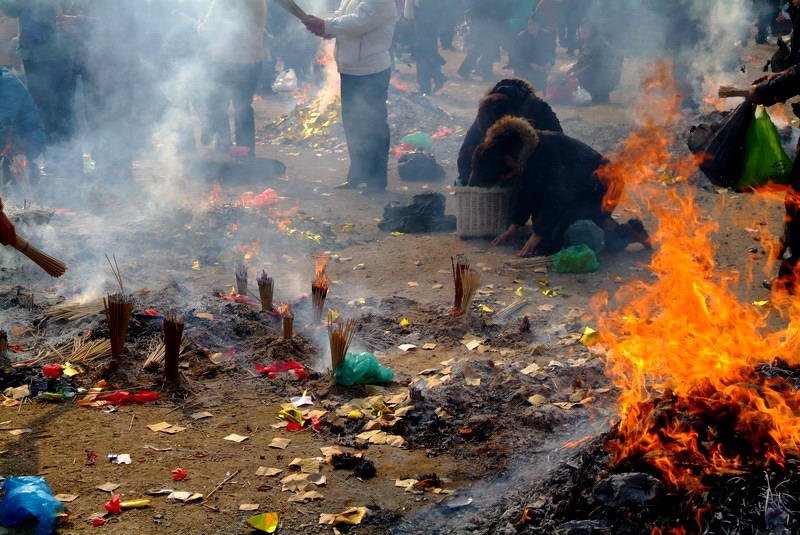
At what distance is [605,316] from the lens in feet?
19.7

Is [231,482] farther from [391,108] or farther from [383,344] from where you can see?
[391,108]

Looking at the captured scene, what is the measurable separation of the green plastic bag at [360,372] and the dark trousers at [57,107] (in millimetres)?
6777

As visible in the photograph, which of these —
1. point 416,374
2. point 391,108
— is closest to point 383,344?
point 416,374

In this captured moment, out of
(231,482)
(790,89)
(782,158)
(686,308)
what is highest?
(790,89)

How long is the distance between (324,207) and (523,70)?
776cm

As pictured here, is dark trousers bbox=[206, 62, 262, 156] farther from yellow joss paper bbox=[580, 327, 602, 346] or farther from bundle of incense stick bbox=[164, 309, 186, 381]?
yellow joss paper bbox=[580, 327, 602, 346]

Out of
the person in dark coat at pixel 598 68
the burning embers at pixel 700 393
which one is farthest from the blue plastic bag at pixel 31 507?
the person in dark coat at pixel 598 68

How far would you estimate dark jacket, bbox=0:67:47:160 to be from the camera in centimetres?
868

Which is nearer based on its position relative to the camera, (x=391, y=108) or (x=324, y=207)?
(x=324, y=207)

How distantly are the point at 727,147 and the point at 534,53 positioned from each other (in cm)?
1017

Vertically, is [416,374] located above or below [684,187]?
below

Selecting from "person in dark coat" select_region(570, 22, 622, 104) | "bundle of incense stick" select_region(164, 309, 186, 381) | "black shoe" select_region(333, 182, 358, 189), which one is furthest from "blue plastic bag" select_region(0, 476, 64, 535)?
"person in dark coat" select_region(570, 22, 622, 104)

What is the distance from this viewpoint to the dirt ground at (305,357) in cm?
372

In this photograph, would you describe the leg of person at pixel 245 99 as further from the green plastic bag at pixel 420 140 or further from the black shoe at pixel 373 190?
the green plastic bag at pixel 420 140
